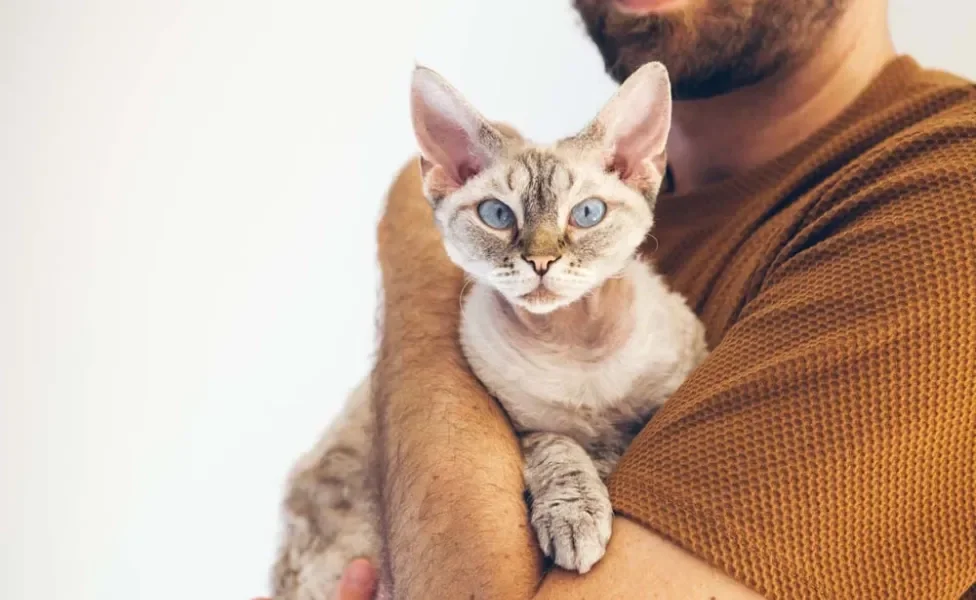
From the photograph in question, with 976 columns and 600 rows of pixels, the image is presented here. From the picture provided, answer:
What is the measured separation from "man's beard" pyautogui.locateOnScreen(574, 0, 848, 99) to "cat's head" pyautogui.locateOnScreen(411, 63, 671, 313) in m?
0.28

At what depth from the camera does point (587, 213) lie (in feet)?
3.01

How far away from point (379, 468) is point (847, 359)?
0.63 m

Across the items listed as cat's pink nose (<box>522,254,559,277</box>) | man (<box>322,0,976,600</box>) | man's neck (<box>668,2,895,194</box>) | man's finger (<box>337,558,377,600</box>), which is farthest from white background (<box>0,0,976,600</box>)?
cat's pink nose (<box>522,254,559,277</box>)

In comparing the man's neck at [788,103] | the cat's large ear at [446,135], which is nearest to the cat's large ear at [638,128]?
the cat's large ear at [446,135]

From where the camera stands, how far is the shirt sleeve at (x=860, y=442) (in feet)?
2.16

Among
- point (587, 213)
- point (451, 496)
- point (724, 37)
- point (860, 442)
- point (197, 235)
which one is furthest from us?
point (197, 235)

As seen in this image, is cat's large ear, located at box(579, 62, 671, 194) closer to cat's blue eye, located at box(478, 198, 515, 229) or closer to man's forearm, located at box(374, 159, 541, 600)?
cat's blue eye, located at box(478, 198, 515, 229)

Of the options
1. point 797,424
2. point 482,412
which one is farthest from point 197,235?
point 797,424

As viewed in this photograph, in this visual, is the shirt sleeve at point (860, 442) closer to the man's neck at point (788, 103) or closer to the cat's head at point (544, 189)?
the cat's head at point (544, 189)

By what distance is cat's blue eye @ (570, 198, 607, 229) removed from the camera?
3.00 feet

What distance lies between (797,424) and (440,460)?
1.30 feet

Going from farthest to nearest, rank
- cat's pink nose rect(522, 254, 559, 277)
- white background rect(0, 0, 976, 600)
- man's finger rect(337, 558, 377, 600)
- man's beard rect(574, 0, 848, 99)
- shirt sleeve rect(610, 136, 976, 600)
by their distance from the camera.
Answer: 1. white background rect(0, 0, 976, 600)
2. man's beard rect(574, 0, 848, 99)
3. man's finger rect(337, 558, 377, 600)
4. cat's pink nose rect(522, 254, 559, 277)
5. shirt sleeve rect(610, 136, 976, 600)

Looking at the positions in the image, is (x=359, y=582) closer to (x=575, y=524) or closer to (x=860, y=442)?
(x=575, y=524)

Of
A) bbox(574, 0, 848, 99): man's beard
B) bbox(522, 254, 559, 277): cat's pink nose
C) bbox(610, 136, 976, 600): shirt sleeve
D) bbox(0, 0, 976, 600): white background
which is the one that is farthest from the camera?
bbox(0, 0, 976, 600): white background
